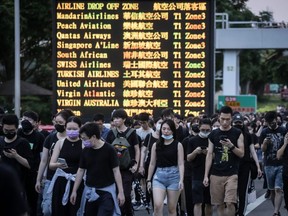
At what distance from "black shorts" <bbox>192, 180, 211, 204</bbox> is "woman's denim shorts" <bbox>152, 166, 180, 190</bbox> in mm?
1157

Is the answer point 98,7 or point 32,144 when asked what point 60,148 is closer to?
point 32,144

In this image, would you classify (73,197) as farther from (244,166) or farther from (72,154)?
(244,166)

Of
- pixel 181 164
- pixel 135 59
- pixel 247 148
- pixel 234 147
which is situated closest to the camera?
pixel 181 164

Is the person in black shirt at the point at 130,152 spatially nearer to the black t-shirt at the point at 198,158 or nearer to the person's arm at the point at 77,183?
the black t-shirt at the point at 198,158

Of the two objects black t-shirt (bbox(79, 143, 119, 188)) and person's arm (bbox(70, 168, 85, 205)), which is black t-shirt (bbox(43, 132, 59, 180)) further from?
black t-shirt (bbox(79, 143, 119, 188))

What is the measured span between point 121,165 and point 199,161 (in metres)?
1.24

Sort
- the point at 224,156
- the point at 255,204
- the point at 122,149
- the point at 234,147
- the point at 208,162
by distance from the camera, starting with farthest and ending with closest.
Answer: the point at 255,204, the point at 122,149, the point at 208,162, the point at 224,156, the point at 234,147

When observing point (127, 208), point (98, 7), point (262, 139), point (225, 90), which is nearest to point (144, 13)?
point (98, 7)

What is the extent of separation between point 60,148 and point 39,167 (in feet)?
2.75

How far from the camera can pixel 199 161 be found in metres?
12.8

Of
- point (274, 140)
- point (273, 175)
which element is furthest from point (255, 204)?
point (274, 140)

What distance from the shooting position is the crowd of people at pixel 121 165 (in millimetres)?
10180

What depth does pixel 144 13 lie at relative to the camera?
2083cm

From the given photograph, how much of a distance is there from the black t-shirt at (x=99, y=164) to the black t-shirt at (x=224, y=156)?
2.15 m
